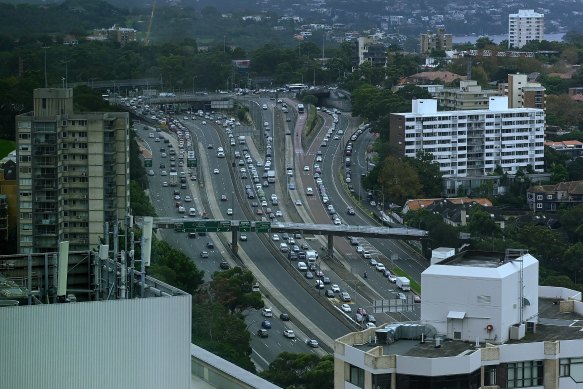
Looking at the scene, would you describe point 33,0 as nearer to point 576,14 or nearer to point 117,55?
point 117,55

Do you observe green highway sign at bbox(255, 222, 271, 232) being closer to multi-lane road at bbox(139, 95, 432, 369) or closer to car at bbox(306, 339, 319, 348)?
multi-lane road at bbox(139, 95, 432, 369)

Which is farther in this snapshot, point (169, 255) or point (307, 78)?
point (307, 78)

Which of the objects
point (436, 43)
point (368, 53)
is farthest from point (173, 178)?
point (436, 43)

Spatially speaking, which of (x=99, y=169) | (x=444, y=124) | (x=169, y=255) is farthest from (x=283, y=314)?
(x=444, y=124)

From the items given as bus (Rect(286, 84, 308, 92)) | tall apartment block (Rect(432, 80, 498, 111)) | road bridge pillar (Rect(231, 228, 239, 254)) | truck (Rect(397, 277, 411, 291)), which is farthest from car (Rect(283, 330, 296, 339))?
bus (Rect(286, 84, 308, 92))

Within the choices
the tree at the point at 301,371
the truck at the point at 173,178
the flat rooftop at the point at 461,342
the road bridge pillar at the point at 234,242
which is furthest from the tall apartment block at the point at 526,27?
the flat rooftop at the point at 461,342

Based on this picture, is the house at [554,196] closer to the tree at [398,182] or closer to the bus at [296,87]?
Result: the tree at [398,182]
